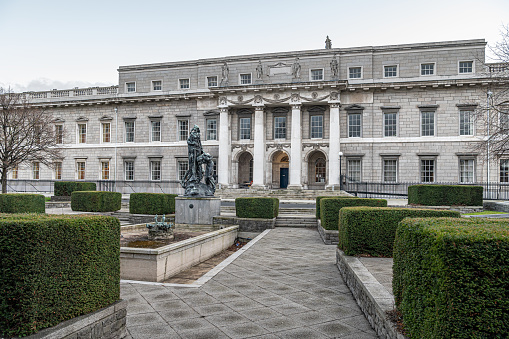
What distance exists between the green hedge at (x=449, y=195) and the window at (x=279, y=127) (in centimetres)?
1576

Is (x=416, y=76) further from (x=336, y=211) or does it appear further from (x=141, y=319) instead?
(x=141, y=319)

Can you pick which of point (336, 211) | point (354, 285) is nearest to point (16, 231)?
point (354, 285)

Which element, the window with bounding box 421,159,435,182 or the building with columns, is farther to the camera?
the window with bounding box 421,159,435,182

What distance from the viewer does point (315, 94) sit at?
31.7 m

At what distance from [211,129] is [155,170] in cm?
740

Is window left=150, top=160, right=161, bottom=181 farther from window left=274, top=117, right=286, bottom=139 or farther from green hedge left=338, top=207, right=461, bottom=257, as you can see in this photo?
green hedge left=338, top=207, right=461, bottom=257

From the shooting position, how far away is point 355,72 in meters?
33.3

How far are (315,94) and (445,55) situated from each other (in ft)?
38.8

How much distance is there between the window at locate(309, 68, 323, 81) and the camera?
34.0 m

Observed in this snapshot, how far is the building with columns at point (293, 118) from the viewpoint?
1204 inches

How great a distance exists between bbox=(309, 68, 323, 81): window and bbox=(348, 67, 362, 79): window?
267cm

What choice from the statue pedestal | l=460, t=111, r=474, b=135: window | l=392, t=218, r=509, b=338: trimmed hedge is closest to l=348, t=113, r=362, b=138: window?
l=460, t=111, r=474, b=135: window

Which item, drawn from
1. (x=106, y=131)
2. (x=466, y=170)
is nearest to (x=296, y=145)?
(x=466, y=170)

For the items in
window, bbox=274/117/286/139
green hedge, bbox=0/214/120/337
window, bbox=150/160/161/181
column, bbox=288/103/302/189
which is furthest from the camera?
window, bbox=150/160/161/181
